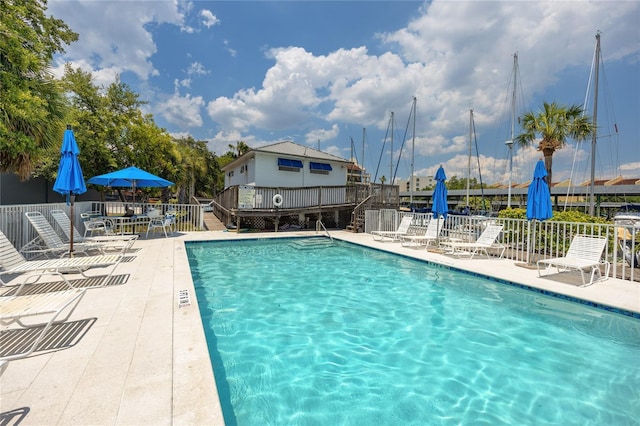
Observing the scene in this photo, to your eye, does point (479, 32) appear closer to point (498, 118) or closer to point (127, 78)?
point (498, 118)

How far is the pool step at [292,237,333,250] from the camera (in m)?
12.1

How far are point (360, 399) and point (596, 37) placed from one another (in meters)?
24.8

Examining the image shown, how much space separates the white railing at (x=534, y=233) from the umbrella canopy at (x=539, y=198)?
1.39 feet

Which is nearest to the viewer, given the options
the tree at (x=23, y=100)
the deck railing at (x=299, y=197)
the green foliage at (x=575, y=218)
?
the tree at (x=23, y=100)

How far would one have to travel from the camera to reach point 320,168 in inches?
762

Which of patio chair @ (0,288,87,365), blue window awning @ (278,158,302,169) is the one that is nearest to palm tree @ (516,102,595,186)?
blue window awning @ (278,158,302,169)

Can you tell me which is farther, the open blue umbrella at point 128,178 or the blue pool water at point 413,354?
the open blue umbrella at point 128,178

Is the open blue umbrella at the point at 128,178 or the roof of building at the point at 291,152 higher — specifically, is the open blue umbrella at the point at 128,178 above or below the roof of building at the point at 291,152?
below

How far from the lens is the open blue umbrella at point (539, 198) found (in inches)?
305

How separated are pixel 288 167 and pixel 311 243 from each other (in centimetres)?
683

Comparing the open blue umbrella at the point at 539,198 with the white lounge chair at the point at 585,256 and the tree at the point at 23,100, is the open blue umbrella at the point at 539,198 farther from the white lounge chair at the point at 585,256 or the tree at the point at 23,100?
the tree at the point at 23,100

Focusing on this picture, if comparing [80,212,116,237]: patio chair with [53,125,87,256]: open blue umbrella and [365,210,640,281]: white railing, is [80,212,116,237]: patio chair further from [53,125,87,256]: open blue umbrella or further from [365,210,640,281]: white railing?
[365,210,640,281]: white railing

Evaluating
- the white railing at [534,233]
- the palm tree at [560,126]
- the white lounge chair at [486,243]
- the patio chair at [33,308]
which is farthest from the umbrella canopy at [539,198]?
the palm tree at [560,126]

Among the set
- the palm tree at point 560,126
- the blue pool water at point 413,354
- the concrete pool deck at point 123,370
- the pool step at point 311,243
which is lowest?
the blue pool water at point 413,354
